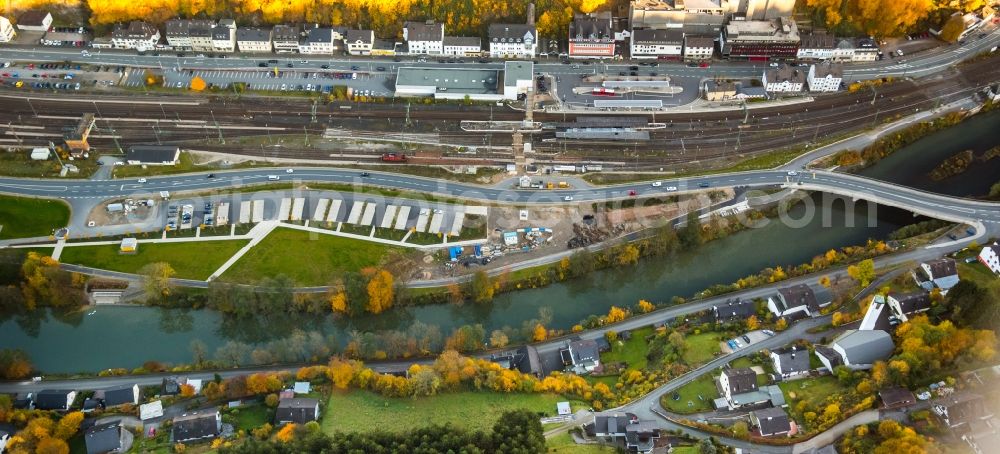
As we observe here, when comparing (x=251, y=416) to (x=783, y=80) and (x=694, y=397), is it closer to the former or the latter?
(x=694, y=397)

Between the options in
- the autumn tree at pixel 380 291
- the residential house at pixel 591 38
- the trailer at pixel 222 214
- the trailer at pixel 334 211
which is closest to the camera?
the autumn tree at pixel 380 291

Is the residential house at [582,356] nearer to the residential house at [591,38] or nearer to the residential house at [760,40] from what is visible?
the residential house at [591,38]

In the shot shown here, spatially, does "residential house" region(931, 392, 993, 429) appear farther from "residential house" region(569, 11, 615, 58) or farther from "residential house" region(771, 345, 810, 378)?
"residential house" region(569, 11, 615, 58)

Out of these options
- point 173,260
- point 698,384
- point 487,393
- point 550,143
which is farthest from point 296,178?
point 698,384

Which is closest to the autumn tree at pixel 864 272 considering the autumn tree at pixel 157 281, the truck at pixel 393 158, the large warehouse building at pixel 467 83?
the large warehouse building at pixel 467 83

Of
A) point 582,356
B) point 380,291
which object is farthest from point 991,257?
point 380,291

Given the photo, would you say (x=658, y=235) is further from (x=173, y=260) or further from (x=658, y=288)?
(x=173, y=260)

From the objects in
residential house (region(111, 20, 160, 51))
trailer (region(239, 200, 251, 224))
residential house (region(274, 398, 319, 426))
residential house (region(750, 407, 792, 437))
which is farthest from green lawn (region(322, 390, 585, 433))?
residential house (region(111, 20, 160, 51))
